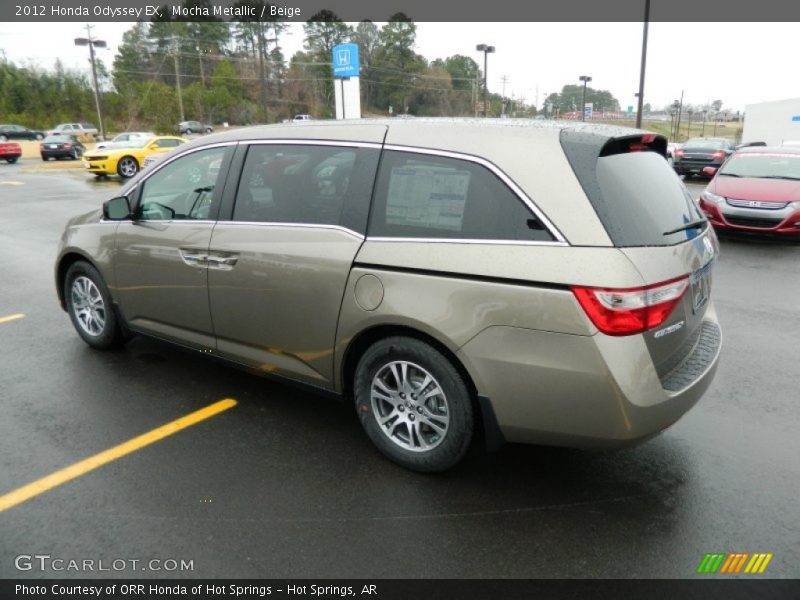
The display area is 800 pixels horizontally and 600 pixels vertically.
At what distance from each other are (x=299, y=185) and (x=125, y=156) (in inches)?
838

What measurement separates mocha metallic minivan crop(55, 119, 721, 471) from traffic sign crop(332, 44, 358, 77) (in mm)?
28117

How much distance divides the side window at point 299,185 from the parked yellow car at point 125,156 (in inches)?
786

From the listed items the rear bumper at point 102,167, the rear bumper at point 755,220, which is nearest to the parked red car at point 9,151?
the rear bumper at point 102,167

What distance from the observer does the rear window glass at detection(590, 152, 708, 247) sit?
263 cm

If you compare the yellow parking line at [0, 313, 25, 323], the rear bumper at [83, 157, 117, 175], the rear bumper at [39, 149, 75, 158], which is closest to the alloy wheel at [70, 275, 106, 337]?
the yellow parking line at [0, 313, 25, 323]

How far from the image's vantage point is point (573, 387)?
2576 mm

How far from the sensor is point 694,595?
7.64 ft

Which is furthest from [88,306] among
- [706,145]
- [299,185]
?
[706,145]

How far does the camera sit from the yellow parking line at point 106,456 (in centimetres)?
298

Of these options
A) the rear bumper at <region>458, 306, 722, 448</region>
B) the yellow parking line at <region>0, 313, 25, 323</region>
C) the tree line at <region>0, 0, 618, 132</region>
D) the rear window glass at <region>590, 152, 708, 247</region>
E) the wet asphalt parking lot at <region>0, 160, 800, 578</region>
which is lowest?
the wet asphalt parking lot at <region>0, 160, 800, 578</region>

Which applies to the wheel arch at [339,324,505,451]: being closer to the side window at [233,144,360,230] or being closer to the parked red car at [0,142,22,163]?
the side window at [233,144,360,230]

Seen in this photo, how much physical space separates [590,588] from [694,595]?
40 centimetres

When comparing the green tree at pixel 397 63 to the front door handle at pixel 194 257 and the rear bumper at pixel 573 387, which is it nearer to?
the front door handle at pixel 194 257

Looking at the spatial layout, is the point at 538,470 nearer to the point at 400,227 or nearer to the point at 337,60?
the point at 400,227
